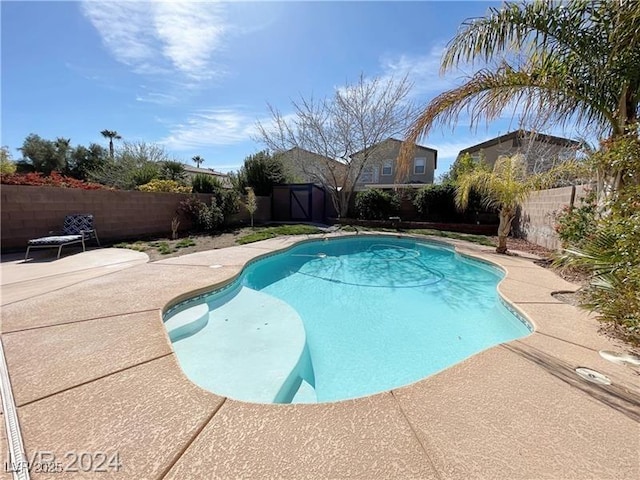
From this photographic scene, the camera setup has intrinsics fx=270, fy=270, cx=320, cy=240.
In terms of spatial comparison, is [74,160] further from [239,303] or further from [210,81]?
[239,303]

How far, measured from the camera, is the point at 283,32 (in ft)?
24.7

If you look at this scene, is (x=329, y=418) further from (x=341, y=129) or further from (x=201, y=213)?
(x=341, y=129)

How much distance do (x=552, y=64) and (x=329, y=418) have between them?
19.7 feet

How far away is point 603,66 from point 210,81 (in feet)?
34.0

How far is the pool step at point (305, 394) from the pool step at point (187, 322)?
1.61 meters

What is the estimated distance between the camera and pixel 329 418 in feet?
5.62

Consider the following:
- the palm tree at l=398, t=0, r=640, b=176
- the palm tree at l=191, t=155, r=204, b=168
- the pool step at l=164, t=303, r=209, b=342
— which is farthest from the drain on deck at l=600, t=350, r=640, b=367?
the palm tree at l=191, t=155, r=204, b=168

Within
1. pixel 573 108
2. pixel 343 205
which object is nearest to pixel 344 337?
pixel 573 108

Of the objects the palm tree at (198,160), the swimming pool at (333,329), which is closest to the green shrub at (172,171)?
the swimming pool at (333,329)

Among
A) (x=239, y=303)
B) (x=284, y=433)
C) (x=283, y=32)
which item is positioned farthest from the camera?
(x=283, y=32)

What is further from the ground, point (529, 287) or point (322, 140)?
point (322, 140)

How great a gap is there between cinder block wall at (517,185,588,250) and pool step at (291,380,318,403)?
771 centimetres

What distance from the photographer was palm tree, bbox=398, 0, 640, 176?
3900mm

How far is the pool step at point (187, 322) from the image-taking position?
3.33 meters
